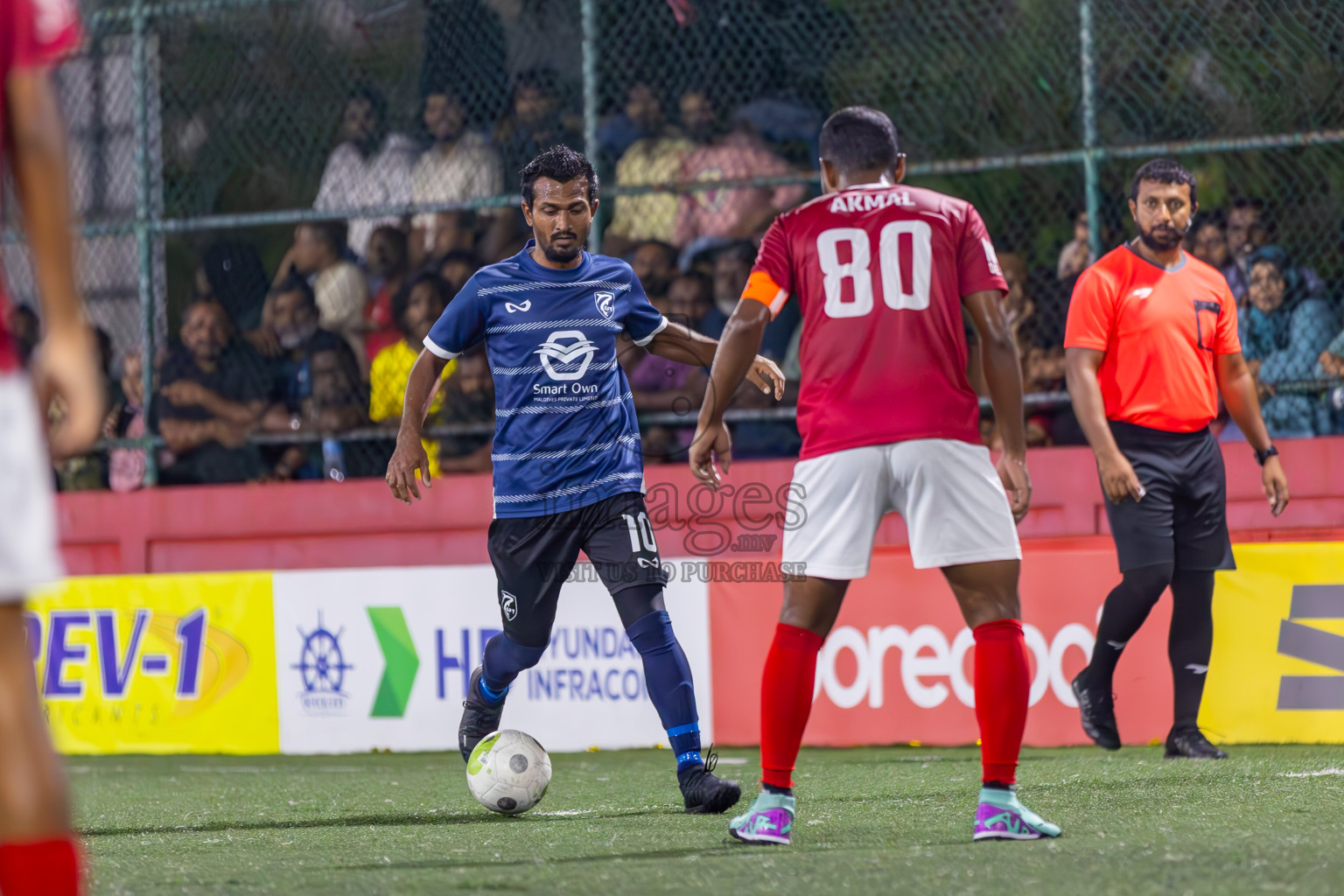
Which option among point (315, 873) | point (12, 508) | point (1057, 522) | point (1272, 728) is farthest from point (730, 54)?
point (12, 508)

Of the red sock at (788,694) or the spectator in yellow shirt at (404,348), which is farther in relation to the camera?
the spectator in yellow shirt at (404,348)

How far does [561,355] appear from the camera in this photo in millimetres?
5582

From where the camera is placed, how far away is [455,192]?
9.80 meters

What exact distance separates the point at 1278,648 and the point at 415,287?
5.20 metres

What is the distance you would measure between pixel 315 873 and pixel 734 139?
236 inches

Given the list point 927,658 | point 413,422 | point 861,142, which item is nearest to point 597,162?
point 927,658

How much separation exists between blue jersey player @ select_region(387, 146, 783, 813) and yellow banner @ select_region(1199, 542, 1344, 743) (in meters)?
2.77

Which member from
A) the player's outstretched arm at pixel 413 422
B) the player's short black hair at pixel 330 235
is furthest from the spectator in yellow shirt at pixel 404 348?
the player's outstretched arm at pixel 413 422

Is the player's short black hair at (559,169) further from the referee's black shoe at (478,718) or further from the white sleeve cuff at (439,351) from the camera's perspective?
the referee's black shoe at (478,718)

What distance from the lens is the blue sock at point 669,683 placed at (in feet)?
17.5

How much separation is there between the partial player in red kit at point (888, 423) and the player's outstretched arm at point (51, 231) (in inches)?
86.7

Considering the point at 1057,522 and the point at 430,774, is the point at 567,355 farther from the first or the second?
the point at 1057,522

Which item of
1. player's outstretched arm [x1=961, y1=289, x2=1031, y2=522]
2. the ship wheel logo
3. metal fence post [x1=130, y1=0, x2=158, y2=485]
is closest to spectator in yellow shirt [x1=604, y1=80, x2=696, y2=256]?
the ship wheel logo

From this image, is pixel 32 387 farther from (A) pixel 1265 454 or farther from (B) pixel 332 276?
(B) pixel 332 276
